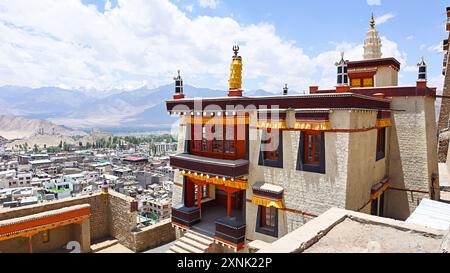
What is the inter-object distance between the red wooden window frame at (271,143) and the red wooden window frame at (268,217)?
2.07 meters

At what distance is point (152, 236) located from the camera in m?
15.8

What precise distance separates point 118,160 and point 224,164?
139891mm

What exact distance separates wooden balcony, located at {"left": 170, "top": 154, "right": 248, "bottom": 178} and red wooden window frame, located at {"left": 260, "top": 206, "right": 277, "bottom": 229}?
1.69m

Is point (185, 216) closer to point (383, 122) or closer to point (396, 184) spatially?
point (383, 122)

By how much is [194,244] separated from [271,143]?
5.60 meters

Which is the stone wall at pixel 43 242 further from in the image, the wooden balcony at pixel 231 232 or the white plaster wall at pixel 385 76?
the white plaster wall at pixel 385 76

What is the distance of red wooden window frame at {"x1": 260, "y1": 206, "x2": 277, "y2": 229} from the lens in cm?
1154

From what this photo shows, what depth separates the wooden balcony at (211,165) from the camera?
1143 centimetres

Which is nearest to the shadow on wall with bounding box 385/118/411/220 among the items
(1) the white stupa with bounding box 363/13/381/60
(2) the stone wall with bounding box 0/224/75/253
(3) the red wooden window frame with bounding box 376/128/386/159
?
(3) the red wooden window frame with bounding box 376/128/386/159

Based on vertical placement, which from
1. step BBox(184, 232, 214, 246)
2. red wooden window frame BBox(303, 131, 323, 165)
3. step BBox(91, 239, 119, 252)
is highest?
red wooden window frame BBox(303, 131, 323, 165)

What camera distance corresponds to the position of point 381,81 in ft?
48.5

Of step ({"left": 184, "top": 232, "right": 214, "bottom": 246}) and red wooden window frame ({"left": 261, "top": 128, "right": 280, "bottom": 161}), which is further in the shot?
step ({"left": 184, "top": 232, "right": 214, "bottom": 246})

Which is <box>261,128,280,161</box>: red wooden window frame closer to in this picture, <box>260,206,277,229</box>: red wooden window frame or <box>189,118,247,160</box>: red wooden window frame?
<box>189,118,247,160</box>: red wooden window frame
